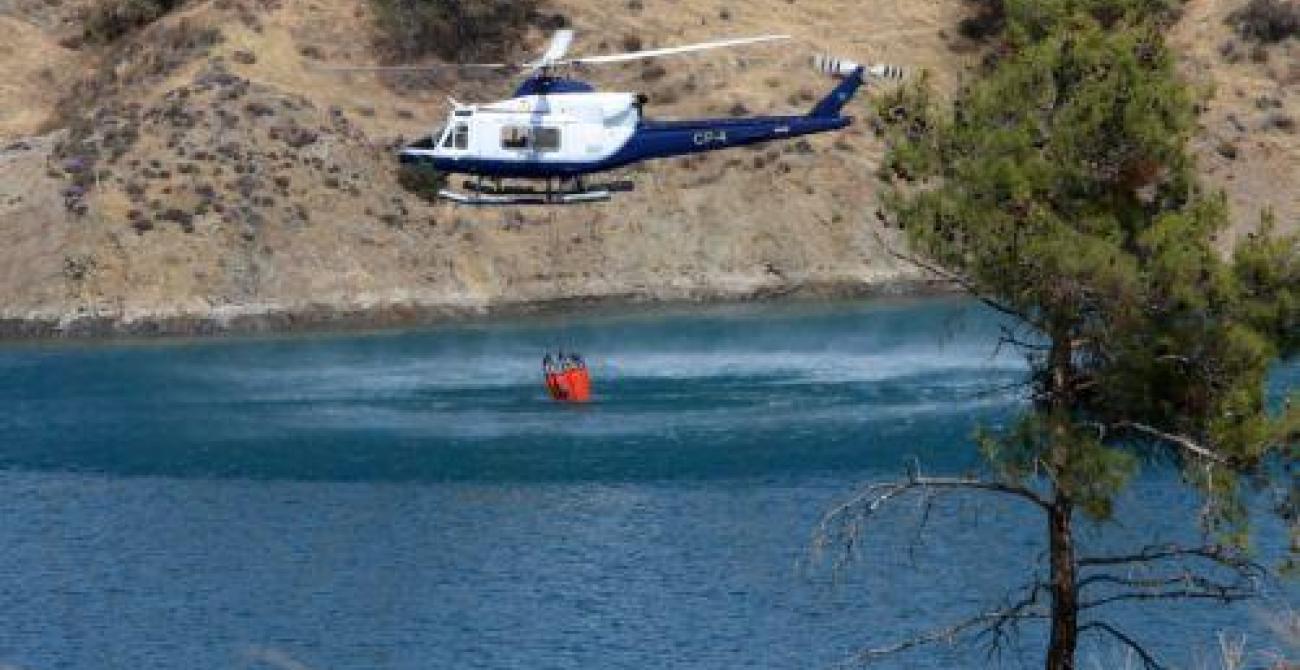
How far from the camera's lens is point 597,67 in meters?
119

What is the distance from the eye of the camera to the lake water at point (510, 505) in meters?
54.0

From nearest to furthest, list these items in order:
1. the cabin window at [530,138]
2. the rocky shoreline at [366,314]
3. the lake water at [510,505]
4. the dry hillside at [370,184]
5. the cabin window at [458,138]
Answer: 1. the lake water at [510,505]
2. the cabin window at [530,138]
3. the cabin window at [458,138]
4. the rocky shoreline at [366,314]
5. the dry hillside at [370,184]

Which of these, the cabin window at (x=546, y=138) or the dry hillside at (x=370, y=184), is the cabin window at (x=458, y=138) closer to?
the cabin window at (x=546, y=138)

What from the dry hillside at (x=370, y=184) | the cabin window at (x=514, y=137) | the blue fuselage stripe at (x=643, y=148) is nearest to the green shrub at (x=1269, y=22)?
the dry hillside at (x=370, y=184)

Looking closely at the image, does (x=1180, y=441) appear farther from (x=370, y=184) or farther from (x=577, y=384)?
(x=370, y=184)

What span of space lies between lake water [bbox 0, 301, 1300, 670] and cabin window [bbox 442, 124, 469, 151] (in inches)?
376

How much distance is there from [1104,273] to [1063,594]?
4.45 metres

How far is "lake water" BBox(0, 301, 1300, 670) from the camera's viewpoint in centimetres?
5403

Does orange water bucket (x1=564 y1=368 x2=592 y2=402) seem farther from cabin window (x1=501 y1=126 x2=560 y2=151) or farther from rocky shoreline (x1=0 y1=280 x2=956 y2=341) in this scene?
rocky shoreline (x1=0 y1=280 x2=956 y2=341)

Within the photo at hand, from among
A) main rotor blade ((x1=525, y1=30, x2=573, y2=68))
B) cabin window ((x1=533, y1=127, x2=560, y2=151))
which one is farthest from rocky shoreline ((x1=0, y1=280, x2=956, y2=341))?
main rotor blade ((x1=525, y1=30, x2=573, y2=68))

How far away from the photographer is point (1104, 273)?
32.2 metres

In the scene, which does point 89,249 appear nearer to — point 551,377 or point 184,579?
point 551,377

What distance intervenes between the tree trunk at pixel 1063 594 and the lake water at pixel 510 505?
2.42 meters

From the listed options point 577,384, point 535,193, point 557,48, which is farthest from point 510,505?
point 577,384
